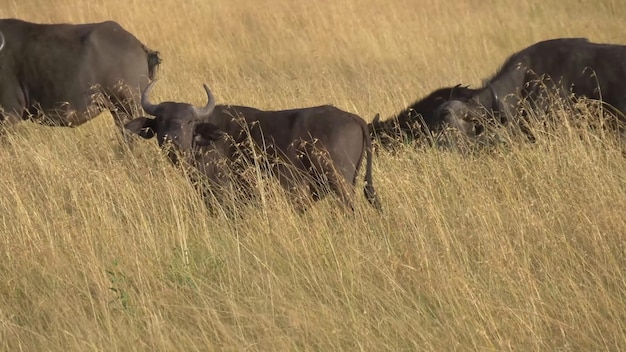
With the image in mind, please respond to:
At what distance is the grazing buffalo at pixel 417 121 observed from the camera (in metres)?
8.85

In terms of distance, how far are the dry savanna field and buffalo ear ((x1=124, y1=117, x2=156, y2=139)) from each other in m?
0.25

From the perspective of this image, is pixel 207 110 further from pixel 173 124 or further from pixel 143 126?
pixel 143 126

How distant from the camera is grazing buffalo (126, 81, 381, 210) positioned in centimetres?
693

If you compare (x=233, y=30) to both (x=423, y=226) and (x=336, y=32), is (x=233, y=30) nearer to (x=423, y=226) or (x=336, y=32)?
(x=336, y=32)

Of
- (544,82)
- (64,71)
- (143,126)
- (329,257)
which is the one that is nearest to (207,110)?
(143,126)

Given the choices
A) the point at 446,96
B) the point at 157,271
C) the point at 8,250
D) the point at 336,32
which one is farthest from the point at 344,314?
the point at 336,32

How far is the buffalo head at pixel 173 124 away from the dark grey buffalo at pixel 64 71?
92.4 inches

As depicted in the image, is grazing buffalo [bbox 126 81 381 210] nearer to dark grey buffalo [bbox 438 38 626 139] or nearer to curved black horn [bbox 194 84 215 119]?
curved black horn [bbox 194 84 215 119]

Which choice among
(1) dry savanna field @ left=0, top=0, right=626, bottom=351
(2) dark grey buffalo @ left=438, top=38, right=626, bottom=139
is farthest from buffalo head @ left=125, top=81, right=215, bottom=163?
(2) dark grey buffalo @ left=438, top=38, right=626, bottom=139

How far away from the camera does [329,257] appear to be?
5.45 meters

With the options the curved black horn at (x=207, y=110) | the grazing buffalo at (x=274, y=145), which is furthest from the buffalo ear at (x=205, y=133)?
the curved black horn at (x=207, y=110)

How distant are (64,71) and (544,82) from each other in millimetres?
4299

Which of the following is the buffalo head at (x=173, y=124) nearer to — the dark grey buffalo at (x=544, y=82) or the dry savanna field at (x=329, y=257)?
the dry savanna field at (x=329, y=257)

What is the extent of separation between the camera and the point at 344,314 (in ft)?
15.6
